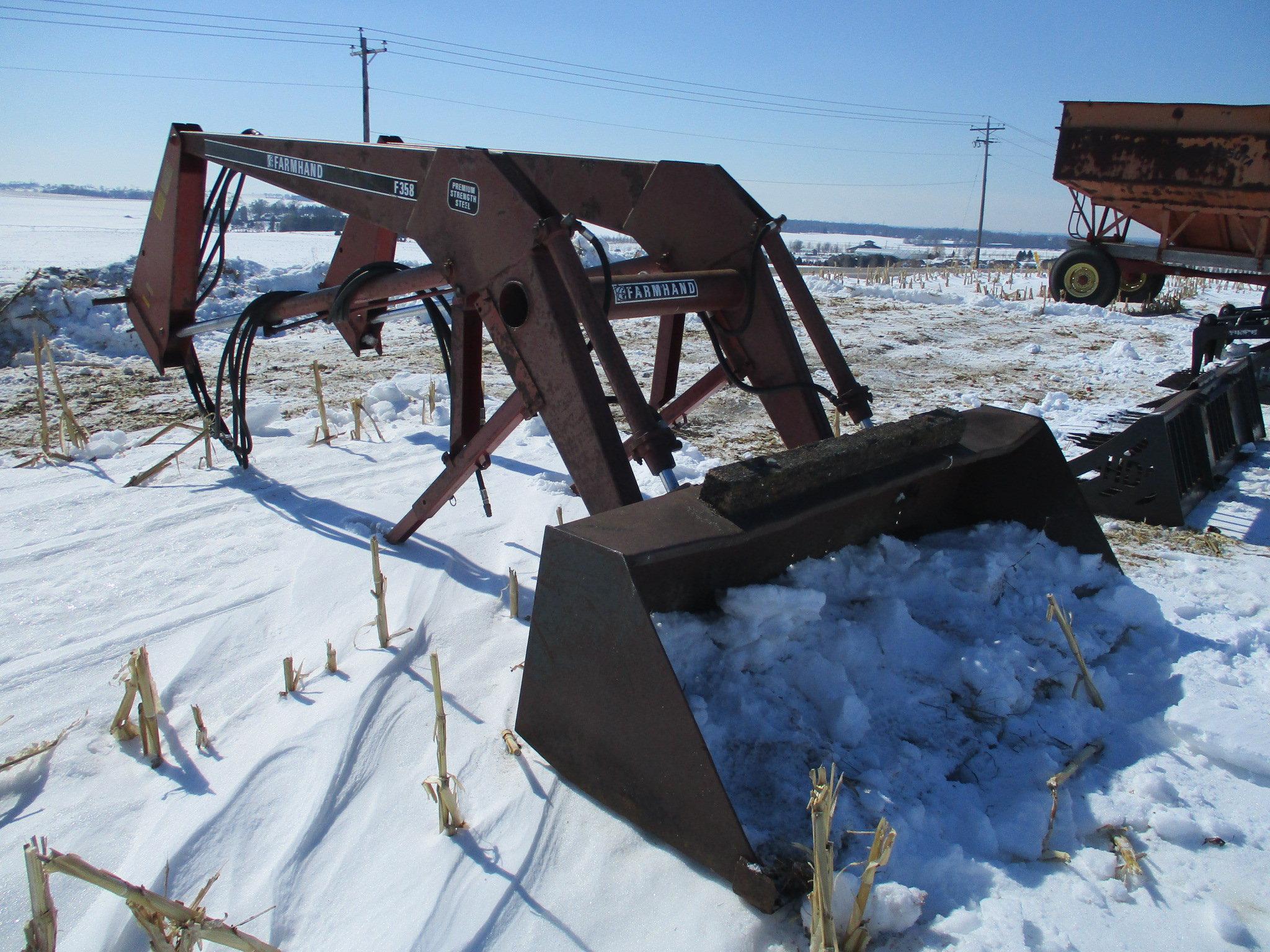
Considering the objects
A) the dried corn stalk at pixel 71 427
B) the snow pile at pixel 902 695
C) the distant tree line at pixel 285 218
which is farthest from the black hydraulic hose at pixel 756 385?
the distant tree line at pixel 285 218

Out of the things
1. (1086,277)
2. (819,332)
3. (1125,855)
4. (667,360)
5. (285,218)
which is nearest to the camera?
(1125,855)

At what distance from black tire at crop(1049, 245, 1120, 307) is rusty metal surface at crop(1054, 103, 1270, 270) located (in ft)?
2.74

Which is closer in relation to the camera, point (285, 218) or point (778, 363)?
point (778, 363)

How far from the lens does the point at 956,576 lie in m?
2.69

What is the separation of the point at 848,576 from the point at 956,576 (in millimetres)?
400

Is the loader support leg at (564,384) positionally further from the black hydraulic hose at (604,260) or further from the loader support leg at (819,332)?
the loader support leg at (819,332)

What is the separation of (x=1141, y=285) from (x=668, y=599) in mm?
13410

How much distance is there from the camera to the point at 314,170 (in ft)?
11.4

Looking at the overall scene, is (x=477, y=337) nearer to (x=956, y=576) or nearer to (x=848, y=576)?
(x=848, y=576)

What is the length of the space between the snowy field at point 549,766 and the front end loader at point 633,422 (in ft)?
0.43

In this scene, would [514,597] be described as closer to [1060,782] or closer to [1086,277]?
[1060,782]

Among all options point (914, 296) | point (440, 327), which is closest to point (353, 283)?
point (440, 327)

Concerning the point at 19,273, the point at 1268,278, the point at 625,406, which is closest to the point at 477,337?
the point at 625,406

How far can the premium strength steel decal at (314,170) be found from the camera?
3078 mm
